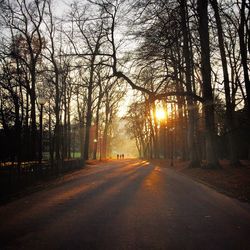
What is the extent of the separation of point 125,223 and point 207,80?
14.7m

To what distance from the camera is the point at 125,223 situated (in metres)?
6.49

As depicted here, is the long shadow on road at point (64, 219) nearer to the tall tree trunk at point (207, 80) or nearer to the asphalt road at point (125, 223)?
the asphalt road at point (125, 223)

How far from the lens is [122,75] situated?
19.2 metres

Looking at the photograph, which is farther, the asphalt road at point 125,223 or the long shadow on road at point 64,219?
the long shadow on road at point 64,219

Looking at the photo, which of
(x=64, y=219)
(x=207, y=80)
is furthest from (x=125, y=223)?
(x=207, y=80)

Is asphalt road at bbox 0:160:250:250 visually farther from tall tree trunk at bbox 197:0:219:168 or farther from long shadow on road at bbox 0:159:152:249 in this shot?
tall tree trunk at bbox 197:0:219:168

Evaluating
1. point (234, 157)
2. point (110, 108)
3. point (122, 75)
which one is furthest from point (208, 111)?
point (110, 108)

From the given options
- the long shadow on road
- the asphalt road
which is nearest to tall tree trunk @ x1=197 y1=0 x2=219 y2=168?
the asphalt road

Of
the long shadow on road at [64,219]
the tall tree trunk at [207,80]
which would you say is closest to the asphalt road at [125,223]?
the long shadow on road at [64,219]

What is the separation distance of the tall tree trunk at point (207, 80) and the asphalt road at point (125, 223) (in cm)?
982

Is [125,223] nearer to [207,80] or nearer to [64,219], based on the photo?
[64,219]

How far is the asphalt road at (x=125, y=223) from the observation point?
17.0 feet

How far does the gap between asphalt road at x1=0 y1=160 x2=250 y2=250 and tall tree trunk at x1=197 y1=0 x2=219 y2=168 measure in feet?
32.2

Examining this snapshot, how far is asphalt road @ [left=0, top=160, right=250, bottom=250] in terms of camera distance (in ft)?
17.0
